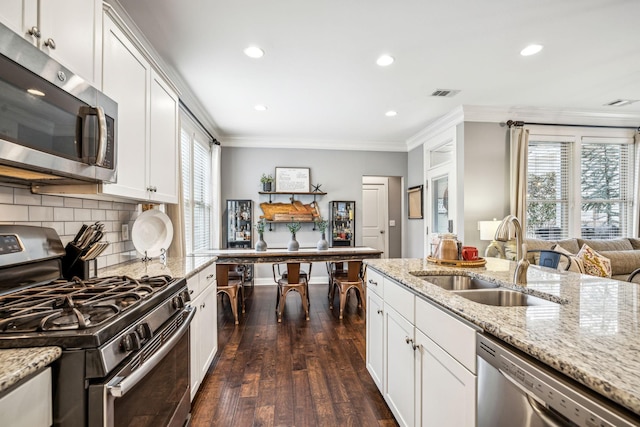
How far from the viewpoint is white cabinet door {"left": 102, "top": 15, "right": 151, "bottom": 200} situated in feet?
5.08

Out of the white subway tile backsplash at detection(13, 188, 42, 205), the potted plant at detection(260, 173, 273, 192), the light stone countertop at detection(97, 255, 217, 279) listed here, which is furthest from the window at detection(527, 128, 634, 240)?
the white subway tile backsplash at detection(13, 188, 42, 205)

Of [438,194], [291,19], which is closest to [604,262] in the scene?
[438,194]

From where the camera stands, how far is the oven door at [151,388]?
2.82ft

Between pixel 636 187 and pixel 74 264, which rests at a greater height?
pixel 636 187

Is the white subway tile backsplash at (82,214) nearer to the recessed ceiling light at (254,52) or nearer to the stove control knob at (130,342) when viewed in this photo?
the stove control knob at (130,342)

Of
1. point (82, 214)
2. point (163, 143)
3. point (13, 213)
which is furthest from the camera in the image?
point (163, 143)

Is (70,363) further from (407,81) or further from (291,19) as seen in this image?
(407,81)

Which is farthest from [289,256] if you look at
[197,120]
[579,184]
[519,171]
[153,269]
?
[579,184]

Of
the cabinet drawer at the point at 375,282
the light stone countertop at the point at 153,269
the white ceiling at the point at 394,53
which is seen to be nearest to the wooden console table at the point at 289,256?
the light stone countertop at the point at 153,269

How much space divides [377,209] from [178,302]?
567 centimetres

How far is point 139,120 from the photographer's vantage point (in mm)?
1841

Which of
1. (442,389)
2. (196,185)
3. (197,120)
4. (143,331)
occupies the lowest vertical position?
(442,389)

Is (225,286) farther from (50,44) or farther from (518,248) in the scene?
(518,248)

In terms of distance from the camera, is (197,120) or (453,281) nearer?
(453,281)
